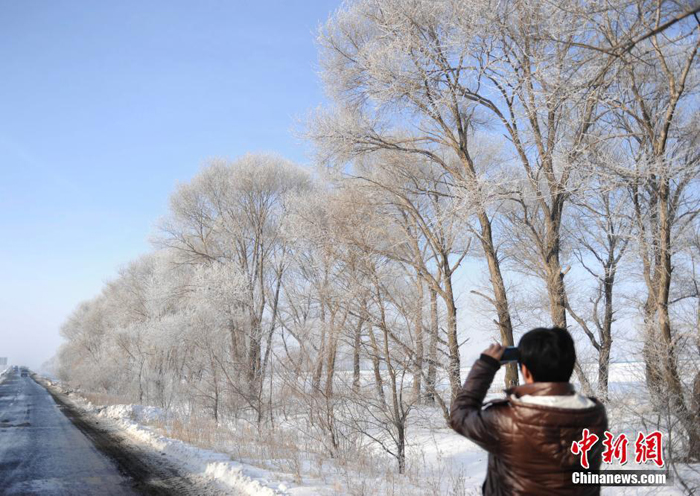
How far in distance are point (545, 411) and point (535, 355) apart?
0.24m

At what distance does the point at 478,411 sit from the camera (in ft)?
7.41

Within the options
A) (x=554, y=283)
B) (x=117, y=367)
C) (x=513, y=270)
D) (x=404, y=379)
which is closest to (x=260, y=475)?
(x=404, y=379)

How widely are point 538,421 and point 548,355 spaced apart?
0.28 metres

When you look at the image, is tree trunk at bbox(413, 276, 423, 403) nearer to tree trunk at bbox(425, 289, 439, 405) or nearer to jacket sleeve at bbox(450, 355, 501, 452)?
tree trunk at bbox(425, 289, 439, 405)

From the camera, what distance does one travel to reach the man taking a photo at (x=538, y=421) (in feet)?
6.78

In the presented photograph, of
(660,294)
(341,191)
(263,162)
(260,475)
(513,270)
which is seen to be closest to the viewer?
(260,475)

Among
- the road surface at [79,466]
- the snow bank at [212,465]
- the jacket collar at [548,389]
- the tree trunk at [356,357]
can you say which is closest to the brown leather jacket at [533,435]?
the jacket collar at [548,389]

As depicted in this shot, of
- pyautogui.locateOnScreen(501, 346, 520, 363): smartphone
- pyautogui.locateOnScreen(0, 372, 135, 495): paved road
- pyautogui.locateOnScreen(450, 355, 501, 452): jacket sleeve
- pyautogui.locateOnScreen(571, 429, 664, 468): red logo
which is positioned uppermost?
pyautogui.locateOnScreen(501, 346, 520, 363): smartphone

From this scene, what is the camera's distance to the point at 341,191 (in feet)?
40.2

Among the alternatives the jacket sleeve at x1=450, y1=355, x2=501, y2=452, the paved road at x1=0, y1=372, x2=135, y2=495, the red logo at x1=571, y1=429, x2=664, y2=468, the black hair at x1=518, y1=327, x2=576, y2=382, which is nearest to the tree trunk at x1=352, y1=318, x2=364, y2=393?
the paved road at x1=0, y1=372, x2=135, y2=495

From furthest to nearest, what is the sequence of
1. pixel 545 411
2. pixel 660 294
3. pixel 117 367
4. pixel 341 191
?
1. pixel 117 367
2. pixel 341 191
3. pixel 660 294
4. pixel 545 411

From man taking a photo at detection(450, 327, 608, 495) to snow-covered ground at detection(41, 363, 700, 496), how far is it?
370 cm

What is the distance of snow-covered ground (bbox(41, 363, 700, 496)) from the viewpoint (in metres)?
6.38

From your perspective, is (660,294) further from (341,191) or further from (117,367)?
(117,367)
